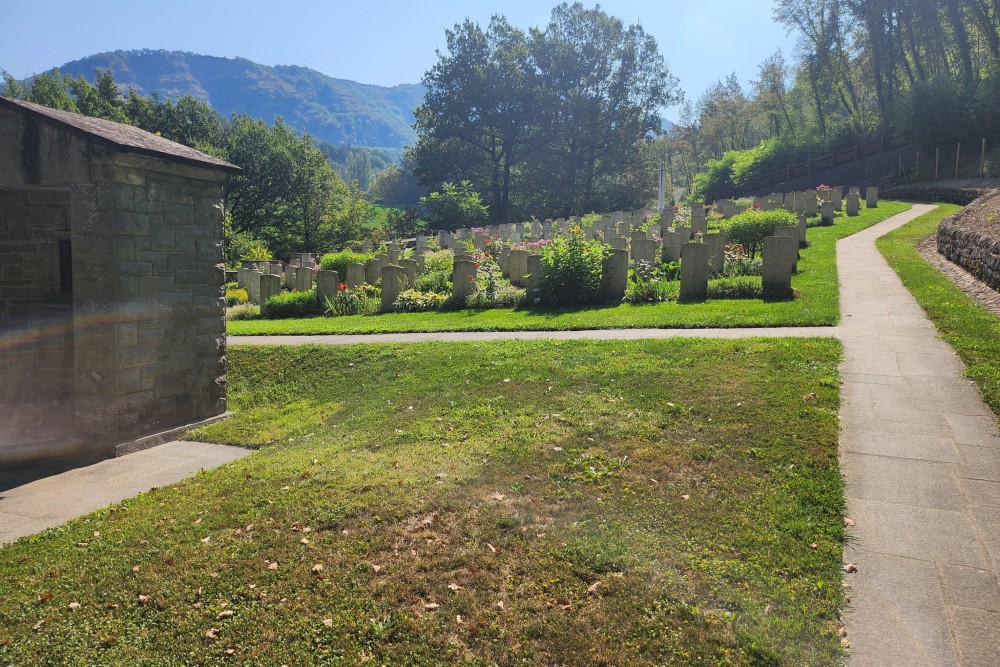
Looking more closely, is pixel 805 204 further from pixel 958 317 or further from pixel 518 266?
pixel 958 317

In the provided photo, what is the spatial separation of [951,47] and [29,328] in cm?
5181

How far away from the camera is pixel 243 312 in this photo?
53.9 feet

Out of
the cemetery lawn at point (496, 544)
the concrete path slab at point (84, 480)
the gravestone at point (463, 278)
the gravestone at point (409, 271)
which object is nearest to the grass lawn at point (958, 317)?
the cemetery lawn at point (496, 544)

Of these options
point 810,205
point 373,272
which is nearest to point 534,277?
point 373,272

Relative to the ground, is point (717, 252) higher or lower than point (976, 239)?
lower

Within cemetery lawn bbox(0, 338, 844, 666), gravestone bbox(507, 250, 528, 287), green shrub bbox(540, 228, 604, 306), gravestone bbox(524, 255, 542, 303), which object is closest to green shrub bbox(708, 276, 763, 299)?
green shrub bbox(540, 228, 604, 306)

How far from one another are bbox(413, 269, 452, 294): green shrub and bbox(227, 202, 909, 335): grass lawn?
1682mm

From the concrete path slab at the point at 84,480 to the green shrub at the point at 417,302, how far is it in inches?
292

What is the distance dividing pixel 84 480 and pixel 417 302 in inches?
350

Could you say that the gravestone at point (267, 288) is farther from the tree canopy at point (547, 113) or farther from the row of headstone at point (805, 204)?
the tree canopy at point (547, 113)

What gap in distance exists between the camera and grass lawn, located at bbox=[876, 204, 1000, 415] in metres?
6.45

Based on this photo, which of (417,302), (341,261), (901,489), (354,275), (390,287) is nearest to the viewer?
(901,489)

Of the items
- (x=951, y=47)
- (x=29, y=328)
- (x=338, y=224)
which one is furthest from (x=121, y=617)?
(x=951, y=47)

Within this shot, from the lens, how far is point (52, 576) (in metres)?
4.14
